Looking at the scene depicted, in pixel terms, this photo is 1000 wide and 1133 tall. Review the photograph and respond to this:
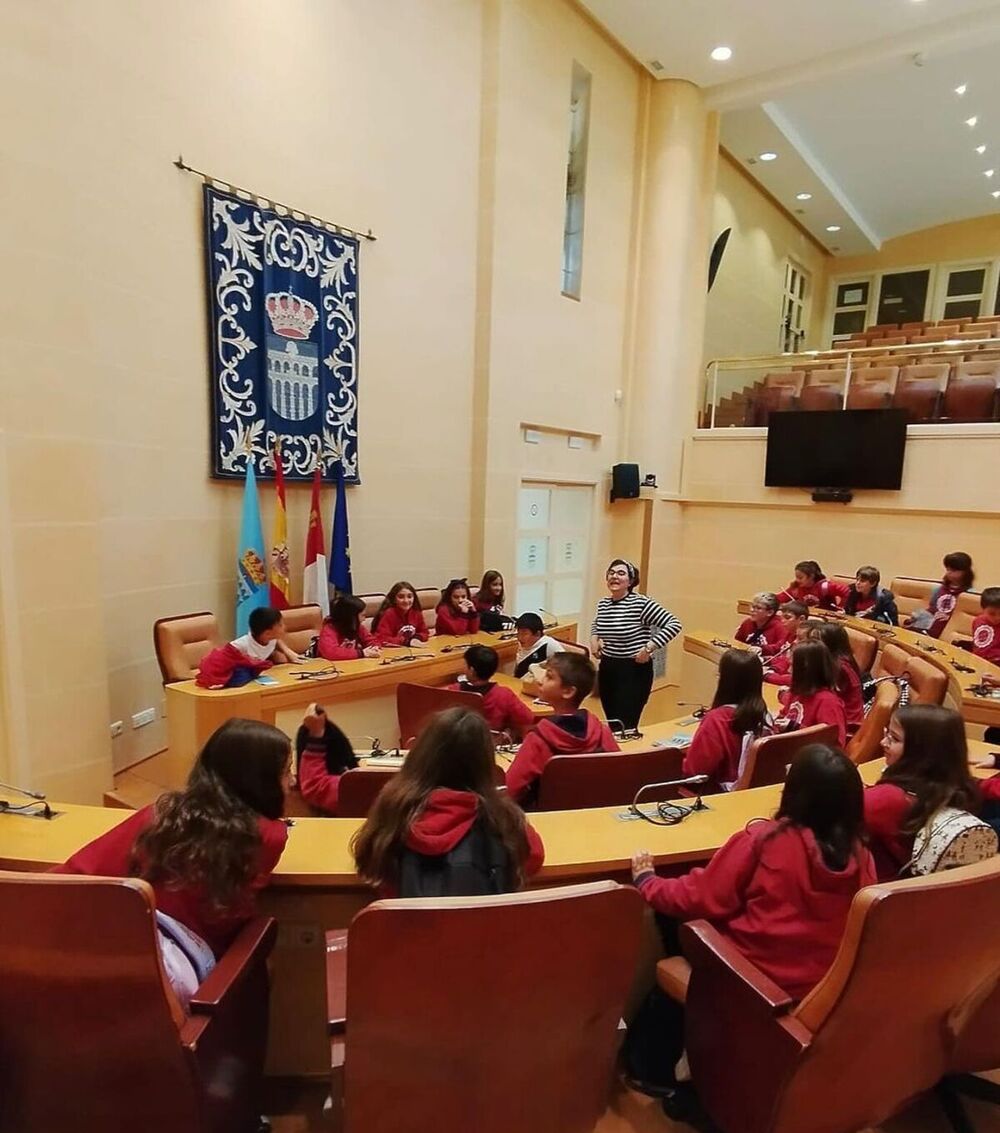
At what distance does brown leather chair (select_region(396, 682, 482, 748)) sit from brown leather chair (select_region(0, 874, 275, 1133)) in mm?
1724

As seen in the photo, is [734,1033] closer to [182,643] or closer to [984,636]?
[182,643]

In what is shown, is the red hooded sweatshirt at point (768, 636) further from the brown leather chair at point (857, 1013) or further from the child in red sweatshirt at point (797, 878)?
the child in red sweatshirt at point (797, 878)

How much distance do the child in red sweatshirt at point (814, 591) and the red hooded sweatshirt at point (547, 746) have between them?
4.59 metres

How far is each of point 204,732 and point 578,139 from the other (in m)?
7.25

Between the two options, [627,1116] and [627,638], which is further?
[627,638]

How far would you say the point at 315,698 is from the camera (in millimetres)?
Answer: 3957

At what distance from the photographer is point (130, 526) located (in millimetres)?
4516

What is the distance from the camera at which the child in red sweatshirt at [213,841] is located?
150cm

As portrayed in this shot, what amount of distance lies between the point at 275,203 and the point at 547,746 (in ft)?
15.4

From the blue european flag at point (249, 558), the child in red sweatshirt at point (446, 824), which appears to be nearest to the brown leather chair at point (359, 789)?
the child in red sweatshirt at point (446, 824)

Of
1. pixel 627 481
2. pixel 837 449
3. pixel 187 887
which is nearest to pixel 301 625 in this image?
pixel 187 887

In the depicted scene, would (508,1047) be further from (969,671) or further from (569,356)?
(569,356)

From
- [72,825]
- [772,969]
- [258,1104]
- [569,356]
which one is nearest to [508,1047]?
[772,969]

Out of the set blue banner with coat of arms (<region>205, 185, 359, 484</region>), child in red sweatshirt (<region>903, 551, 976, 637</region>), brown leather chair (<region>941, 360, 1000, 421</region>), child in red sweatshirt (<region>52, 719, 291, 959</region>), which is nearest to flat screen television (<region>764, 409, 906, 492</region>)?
brown leather chair (<region>941, 360, 1000, 421</region>)
